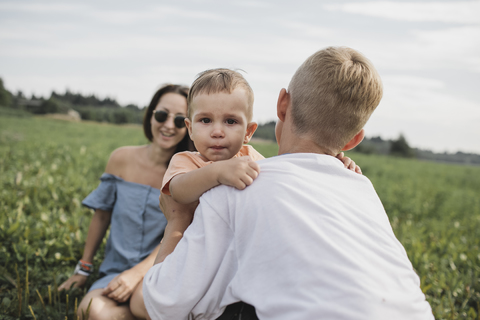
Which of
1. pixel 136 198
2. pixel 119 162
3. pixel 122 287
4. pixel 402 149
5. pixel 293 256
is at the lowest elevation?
pixel 402 149

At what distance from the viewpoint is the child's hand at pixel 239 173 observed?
1337 mm

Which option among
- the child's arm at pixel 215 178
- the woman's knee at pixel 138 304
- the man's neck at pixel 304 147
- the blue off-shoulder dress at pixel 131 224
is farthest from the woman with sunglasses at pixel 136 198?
the man's neck at pixel 304 147

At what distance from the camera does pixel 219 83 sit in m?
1.92

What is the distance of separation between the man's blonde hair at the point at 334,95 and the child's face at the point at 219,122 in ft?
1.59

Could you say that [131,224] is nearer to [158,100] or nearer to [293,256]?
[158,100]

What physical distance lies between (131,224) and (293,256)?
2.28 meters

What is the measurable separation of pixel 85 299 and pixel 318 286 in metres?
2.27

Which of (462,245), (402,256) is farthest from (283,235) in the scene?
(462,245)

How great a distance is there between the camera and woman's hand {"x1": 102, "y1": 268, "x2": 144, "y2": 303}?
271cm

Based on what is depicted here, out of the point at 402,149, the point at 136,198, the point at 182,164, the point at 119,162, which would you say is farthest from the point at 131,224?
the point at 402,149

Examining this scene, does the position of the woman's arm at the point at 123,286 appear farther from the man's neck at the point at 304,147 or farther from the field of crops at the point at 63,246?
the man's neck at the point at 304,147

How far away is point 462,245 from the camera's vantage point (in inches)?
219

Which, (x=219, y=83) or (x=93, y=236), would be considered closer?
(x=219, y=83)

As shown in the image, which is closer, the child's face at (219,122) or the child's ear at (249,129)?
the child's face at (219,122)
